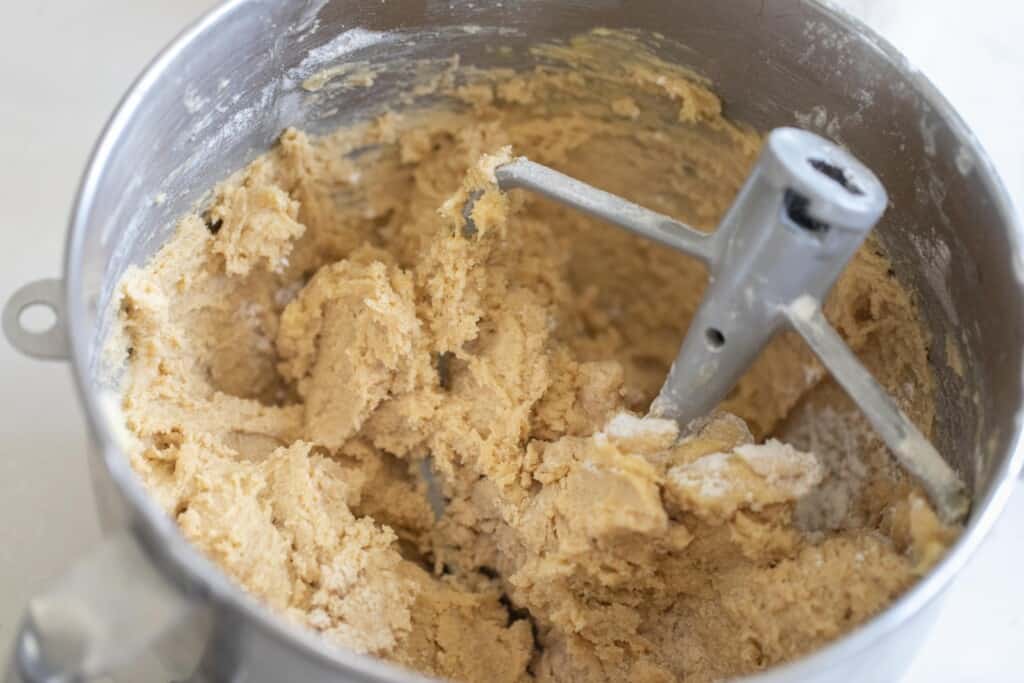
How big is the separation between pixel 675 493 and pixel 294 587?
1.08 feet

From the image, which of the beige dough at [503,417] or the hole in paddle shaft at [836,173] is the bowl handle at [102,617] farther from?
the hole in paddle shaft at [836,173]

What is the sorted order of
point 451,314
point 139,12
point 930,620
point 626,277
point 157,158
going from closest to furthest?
point 930,620
point 157,158
point 451,314
point 626,277
point 139,12

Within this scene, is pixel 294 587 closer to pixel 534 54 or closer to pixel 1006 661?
pixel 534 54

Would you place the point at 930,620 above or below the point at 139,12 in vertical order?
above

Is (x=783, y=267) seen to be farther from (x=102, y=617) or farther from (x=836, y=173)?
(x=102, y=617)

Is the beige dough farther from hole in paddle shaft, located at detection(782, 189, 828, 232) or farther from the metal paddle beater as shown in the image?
hole in paddle shaft, located at detection(782, 189, 828, 232)

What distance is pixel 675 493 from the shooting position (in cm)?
90

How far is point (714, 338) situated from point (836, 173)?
0.19m

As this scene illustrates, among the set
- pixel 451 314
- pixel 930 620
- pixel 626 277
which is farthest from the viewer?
pixel 626 277

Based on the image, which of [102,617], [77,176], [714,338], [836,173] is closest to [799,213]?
[836,173]

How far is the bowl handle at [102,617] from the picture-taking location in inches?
26.0

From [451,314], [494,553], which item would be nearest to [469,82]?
[451,314]

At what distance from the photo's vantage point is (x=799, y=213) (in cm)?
80

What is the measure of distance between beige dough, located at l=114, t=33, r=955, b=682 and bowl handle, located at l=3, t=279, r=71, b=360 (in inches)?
3.2
